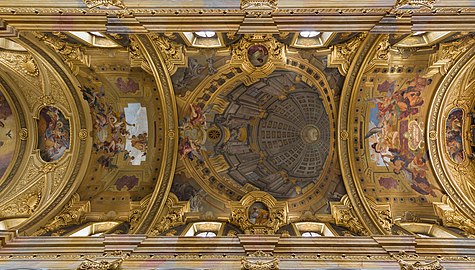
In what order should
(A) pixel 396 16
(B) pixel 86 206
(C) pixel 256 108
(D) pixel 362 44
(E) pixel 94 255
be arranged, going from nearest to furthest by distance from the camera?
1. (A) pixel 396 16
2. (E) pixel 94 255
3. (D) pixel 362 44
4. (B) pixel 86 206
5. (C) pixel 256 108

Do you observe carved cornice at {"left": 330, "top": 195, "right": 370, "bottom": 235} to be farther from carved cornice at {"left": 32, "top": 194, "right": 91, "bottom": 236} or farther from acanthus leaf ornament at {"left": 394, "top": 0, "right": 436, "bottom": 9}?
carved cornice at {"left": 32, "top": 194, "right": 91, "bottom": 236}

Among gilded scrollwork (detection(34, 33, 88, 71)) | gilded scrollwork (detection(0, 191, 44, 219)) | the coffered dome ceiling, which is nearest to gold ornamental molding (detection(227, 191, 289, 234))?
the coffered dome ceiling

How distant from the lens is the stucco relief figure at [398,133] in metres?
13.3

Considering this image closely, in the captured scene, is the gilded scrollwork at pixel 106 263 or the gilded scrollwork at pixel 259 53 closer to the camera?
the gilded scrollwork at pixel 106 263

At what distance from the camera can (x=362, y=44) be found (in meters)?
11.9

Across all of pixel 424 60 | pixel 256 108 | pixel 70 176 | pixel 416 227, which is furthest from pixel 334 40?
pixel 70 176

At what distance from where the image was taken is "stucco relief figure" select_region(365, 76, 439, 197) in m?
13.3

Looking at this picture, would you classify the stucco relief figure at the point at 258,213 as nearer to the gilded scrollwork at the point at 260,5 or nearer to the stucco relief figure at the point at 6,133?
the gilded scrollwork at the point at 260,5

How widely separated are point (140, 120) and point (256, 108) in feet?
17.0

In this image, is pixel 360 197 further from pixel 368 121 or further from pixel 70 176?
pixel 70 176

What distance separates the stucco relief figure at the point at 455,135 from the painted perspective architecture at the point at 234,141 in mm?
46

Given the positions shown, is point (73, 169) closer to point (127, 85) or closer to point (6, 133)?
point (6, 133)

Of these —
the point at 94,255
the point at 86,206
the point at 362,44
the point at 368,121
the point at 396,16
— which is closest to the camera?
the point at 396,16

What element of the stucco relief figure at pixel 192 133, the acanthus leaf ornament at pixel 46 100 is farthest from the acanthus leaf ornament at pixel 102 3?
the acanthus leaf ornament at pixel 46 100
